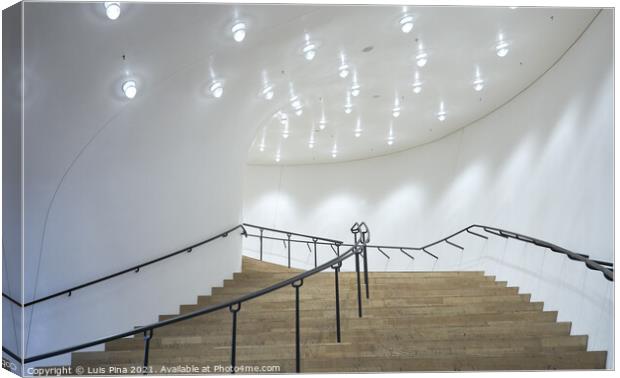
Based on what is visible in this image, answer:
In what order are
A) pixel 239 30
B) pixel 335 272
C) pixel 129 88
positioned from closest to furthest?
1. pixel 335 272
2. pixel 129 88
3. pixel 239 30

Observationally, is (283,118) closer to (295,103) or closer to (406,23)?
(295,103)

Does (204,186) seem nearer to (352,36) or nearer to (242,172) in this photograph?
(242,172)

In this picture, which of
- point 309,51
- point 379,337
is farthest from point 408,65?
point 379,337

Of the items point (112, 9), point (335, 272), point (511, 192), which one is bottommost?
point (335, 272)

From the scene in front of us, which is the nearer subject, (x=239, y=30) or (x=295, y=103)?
(x=239, y=30)

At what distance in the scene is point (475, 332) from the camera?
445cm

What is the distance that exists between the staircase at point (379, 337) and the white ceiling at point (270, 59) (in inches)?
87.8

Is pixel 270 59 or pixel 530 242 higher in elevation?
pixel 270 59

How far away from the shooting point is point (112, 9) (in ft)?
12.7

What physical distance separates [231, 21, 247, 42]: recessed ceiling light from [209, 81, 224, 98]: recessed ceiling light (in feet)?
3.44

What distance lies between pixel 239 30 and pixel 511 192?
16.6 feet

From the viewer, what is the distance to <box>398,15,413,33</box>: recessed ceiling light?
5.42 metres

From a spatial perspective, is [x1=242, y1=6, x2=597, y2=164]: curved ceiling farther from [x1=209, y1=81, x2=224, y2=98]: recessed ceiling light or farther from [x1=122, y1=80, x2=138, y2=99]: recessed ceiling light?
[x1=122, y1=80, x2=138, y2=99]: recessed ceiling light

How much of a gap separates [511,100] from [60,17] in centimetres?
686
